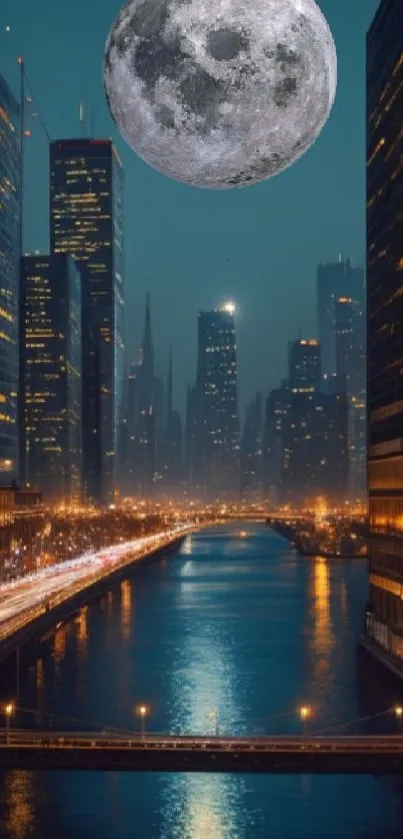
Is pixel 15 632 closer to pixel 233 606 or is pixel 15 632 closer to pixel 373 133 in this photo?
pixel 373 133

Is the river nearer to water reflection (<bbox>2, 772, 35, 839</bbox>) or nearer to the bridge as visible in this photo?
water reflection (<bbox>2, 772, 35, 839</bbox>)

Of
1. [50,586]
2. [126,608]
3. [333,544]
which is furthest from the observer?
[333,544]

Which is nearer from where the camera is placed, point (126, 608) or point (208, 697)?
point (208, 697)

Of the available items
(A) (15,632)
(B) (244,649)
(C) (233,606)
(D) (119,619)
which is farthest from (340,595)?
(A) (15,632)

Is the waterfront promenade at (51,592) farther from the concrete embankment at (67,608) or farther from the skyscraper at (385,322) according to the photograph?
the skyscraper at (385,322)

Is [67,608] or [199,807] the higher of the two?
[67,608]

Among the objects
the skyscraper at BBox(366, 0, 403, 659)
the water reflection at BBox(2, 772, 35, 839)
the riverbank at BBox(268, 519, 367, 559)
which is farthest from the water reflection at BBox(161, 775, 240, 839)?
the riverbank at BBox(268, 519, 367, 559)

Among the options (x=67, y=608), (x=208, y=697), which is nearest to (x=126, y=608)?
(x=67, y=608)

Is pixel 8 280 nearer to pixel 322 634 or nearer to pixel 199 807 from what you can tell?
pixel 322 634
